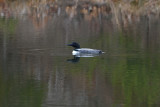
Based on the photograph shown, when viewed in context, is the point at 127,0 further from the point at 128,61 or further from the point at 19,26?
the point at 128,61

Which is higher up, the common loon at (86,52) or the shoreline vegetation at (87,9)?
the shoreline vegetation at (87,9)

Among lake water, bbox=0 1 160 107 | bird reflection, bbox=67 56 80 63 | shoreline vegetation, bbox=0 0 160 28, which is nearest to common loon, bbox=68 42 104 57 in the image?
lake water, bbox=0 1 160 107

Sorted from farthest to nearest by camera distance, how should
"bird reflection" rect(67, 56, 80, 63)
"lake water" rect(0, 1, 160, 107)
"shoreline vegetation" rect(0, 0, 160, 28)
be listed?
1. "shoreline vegetation" rect(0, 0, 160, 28)
2. "bird reflection" rect(67, 56, 80, 63)
3. "lake water" rect(0, 1, 160, 107)

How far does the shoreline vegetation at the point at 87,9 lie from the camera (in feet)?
98.4

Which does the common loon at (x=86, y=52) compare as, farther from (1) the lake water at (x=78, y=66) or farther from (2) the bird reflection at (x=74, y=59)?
(2) the bird reflection at (x=74, y=59)

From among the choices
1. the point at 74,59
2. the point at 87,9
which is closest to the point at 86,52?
the point at 74,59

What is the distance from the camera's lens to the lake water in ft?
37.0

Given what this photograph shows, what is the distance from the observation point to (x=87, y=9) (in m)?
33.6

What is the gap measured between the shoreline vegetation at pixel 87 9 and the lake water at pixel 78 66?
12.4 feet

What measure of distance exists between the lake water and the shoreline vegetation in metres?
3.77

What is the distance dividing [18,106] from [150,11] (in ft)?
71.3

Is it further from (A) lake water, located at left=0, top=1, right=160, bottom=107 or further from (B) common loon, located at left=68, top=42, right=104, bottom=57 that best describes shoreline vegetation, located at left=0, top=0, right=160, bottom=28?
(B) common loon, located at left=68, top=42, right=104, bottom=57

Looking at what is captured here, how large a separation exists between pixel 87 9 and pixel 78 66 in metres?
18.9

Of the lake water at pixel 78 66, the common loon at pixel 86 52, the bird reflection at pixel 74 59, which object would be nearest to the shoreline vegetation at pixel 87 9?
the lake water at pixel 78 66
